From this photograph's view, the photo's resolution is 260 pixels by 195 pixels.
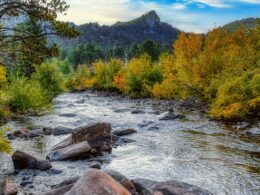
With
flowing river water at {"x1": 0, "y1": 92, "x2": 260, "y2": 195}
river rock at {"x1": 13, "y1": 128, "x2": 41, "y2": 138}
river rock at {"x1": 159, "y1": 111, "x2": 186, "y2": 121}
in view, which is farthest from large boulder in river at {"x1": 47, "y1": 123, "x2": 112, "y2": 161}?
river rock at {"x1": 159, "y1": 111, "x2": 186, "y2": 121}

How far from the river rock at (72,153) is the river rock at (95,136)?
1508 mm

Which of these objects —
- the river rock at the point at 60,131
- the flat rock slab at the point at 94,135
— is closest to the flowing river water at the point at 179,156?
the flat rock slab at the point at 94,135

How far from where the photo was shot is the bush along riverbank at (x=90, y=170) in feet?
→ 35.2

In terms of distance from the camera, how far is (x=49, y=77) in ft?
167

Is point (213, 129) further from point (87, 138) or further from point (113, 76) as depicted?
point (113, 76)

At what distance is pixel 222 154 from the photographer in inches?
844

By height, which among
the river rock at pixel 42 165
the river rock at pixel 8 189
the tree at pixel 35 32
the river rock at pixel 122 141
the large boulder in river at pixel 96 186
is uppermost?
the tree at pixel 35 32

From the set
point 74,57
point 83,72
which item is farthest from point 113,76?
point 74,57

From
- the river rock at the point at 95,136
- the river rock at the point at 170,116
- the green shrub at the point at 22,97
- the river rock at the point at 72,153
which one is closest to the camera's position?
the river rock at the point at 72,153

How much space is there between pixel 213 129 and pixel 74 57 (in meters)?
129

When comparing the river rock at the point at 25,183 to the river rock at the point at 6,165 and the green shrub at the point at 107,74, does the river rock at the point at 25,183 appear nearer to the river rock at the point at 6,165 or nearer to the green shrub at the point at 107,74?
the river rock at the point at 6,165

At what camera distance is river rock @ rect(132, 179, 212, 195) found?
13258mm

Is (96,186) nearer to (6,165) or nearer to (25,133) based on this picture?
(6,165)

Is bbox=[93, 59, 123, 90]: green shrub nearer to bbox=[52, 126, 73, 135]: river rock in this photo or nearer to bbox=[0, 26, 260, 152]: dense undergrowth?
bbox=[0, 26, 260, 152]: dense undergrowth
